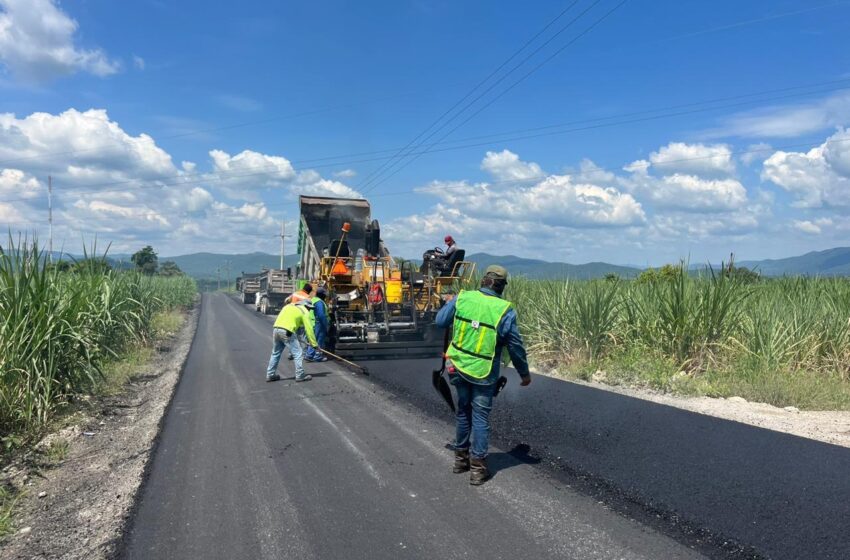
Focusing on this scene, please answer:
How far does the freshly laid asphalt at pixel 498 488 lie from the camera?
393 centimetres

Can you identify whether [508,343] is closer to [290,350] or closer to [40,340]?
[40,340]

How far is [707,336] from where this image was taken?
10328 mm

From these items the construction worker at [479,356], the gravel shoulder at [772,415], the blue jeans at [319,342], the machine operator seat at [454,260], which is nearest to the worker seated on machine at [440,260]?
the machine operator seat at [454,260]

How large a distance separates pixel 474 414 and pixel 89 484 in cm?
336

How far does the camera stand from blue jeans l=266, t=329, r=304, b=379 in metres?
10.3

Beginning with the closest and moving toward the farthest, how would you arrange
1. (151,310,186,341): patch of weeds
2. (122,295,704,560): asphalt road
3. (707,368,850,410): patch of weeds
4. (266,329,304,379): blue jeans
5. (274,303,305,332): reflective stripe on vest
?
1. (122,295,704,560): asphalt road
2. (707,368,850,410): patch of weeds
3. (266,329,304,379): blue jeans
4. (274,303,305,332): reflective stripe on vest
5. (151,310,186,341): patch of weeds

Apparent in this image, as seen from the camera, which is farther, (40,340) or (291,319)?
(291,319)

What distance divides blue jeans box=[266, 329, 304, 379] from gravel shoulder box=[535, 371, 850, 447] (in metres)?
5.28

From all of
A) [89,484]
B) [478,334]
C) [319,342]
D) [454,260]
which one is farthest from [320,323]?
[478,334]

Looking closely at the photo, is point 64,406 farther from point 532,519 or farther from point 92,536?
point 532,519

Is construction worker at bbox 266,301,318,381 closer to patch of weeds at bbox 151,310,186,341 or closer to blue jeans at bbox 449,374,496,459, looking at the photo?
blue jeans at bbox 449,374,496,459

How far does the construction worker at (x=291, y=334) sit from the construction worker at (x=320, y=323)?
4.80ft

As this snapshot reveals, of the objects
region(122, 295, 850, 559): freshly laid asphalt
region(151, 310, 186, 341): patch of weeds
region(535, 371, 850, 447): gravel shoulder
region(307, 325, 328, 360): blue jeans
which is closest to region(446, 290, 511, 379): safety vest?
region(122, 295, 850, 559): freshly laid asphalt

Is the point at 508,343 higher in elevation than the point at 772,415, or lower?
higher
